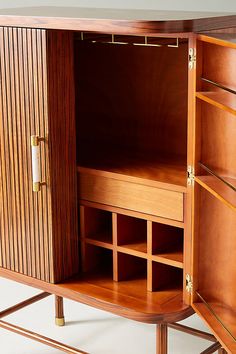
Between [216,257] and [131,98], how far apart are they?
85 centimetres

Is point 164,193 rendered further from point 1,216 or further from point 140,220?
point 1,216

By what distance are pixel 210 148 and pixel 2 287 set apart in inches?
71.4

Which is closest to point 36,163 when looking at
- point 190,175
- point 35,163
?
point 35,163

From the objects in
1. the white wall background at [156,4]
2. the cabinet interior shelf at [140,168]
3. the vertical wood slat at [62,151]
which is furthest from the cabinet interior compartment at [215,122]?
the white wall background at [156,4]

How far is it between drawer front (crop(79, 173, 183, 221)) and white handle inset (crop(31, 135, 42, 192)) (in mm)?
163

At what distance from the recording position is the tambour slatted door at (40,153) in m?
2.53

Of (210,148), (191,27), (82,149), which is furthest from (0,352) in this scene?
(191,27)

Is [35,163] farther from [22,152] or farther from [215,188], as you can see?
[215,188]

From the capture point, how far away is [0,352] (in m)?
3.15

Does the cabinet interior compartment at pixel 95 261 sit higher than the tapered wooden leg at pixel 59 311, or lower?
higher

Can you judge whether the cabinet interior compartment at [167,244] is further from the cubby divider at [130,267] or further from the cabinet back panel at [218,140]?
the cabinet back panel at [218,140]

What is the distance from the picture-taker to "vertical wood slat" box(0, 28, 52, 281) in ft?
8.33

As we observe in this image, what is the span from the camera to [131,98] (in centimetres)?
299

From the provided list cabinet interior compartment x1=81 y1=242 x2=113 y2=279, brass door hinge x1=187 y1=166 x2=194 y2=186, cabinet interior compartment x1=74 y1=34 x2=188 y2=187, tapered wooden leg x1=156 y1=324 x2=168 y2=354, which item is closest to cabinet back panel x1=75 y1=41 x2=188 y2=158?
cabinet interior compartment x1=74 y1=34 x2=188 y2=187
